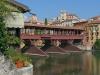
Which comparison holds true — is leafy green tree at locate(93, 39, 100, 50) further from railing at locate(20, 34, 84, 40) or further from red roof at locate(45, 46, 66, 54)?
red roof at locate(45, 46, 66, 54)

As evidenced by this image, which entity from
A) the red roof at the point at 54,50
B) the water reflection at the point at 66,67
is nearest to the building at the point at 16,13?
the water reflection at the point at 66,67

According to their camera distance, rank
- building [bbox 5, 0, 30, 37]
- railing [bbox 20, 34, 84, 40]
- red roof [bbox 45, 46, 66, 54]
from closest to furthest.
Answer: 1. building [bbox 5, 0, 30, 37]
2. railing [bbox 20, 34, 84, 40]
3. red roof [bbox 45, 46, 66, 54]

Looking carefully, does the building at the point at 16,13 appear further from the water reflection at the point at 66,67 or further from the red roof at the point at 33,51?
the red roof at the point at 33,51

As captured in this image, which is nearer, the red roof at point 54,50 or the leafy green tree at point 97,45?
the red roof at point 54,50

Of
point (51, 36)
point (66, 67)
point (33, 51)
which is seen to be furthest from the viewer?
point (51, 36)

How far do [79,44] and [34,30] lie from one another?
18.9 meters

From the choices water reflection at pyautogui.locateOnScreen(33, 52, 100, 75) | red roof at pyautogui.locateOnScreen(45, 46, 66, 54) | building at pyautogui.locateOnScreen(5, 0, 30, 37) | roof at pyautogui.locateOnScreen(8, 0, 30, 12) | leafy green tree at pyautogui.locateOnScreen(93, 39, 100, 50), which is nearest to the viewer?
building at pyautogui.locateOnScreen(5, 0, 30, 37)

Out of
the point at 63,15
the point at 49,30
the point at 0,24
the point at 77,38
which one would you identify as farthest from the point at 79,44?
the point at 0,24

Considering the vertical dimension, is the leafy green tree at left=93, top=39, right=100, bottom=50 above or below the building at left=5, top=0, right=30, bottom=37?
below

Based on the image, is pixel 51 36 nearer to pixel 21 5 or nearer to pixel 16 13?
pixel 21 5

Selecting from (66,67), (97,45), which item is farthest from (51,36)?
(66,67)

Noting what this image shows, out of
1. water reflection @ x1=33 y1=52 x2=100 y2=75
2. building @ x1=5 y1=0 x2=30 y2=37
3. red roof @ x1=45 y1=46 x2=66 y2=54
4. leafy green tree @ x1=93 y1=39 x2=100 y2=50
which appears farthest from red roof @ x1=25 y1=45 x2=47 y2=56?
building @ x1=5 y1=0 x2=30 y2=37

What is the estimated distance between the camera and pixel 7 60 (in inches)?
593

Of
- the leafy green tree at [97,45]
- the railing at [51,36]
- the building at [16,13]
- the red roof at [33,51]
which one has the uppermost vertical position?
the building at [16,13]
